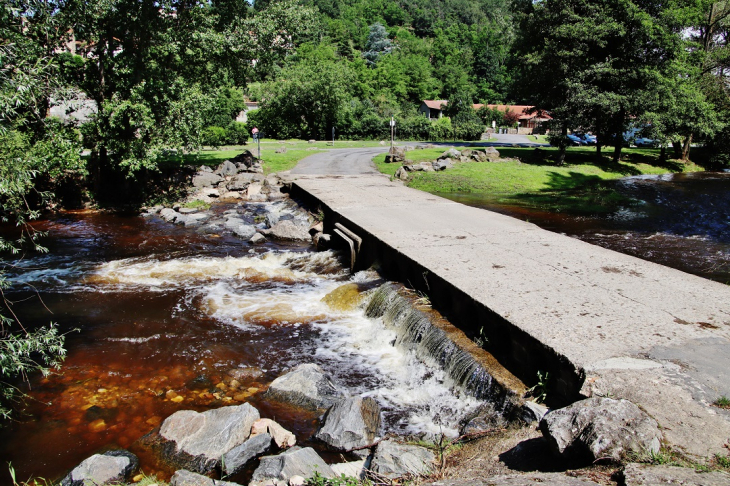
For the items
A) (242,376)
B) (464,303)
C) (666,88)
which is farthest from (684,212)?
(242,376)

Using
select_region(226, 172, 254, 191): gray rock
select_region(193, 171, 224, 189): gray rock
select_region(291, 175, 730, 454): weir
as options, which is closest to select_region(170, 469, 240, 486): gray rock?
select_region(291, 175, 730, 454): weir

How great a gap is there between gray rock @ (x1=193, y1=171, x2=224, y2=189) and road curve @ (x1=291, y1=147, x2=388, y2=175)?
4.10 m

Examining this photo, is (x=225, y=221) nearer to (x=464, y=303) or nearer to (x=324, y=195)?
(x=324, y=195)

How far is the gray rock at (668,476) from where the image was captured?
117 inches

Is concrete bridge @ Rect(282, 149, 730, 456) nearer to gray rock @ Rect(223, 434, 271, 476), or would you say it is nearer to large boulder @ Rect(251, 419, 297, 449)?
large boulder @ Rect(251, 419, 297, 449)

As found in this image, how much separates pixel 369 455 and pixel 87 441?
2943mm

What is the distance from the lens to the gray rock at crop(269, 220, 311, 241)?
551 inches

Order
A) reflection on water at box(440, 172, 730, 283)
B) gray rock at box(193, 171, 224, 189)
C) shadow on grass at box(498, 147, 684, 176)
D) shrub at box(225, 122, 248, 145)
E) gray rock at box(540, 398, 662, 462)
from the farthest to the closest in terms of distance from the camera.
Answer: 1. shrub at box(225, 122, 248, 145)
2. shadow on grass at box(498, 147, 684, 176)
3. gray rock at box(193, 171, 224, 189)
4. reflection on water at box(440, 172, 730, 283)
5. gray rock at box(540, 398, 662, 462)

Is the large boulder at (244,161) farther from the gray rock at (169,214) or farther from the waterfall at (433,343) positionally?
the waterfall at (433,343)

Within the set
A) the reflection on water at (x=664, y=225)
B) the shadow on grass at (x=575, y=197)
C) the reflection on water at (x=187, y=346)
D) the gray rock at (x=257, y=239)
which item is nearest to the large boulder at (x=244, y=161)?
the reflection on water at (x=664, y=225)

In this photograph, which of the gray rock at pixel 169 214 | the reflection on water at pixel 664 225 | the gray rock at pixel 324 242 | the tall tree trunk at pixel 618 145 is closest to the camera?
the reflection on water at pixel 664 225

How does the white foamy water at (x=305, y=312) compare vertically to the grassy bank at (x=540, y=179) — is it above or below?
below

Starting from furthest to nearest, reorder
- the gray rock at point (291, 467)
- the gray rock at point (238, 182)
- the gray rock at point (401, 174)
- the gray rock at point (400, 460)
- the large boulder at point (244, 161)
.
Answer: the large boulder at point (244, 161), the gray rock at point (401, 174), the gray rock at point (238, 182), the gray rock at point (291, 467), the gray rock at point (400, 460)

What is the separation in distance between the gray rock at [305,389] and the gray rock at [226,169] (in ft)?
57.7
